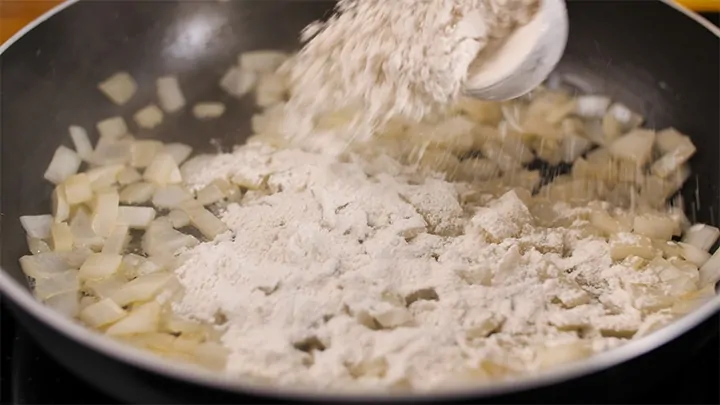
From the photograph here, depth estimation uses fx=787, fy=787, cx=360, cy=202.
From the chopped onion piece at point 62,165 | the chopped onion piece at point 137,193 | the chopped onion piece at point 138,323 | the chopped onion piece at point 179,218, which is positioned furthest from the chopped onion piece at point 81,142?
the chopped onion piece at point 138,323

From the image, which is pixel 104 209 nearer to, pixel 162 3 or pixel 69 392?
pixel 69 392

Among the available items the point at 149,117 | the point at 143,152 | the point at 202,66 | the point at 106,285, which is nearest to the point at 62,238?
the point at 106,285

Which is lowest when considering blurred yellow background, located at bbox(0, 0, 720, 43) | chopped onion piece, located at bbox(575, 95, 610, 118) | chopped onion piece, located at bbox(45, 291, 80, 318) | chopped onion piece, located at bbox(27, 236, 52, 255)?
chopped onion piece, located at bbox(575, 95, 610, 118)

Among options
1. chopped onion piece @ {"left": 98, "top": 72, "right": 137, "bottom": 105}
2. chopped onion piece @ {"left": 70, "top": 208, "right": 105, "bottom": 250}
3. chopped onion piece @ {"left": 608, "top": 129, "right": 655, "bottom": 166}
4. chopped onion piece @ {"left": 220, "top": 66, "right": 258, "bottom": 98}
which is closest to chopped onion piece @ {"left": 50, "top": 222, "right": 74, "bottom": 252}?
chopped onion piece @ {"left": 70, "top": 208, "right": 105, "bottom": 250}

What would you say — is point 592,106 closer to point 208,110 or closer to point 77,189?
point 208,110

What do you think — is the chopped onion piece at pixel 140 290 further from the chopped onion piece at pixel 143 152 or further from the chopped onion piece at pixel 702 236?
the chopped onion piece at pixel 702 236

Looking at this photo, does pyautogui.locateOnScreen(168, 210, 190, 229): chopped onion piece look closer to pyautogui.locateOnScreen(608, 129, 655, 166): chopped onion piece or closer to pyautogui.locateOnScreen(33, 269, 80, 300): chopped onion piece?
pyautogui.locateOnScreen(33, 269, 80, 300): chopped onion piece
